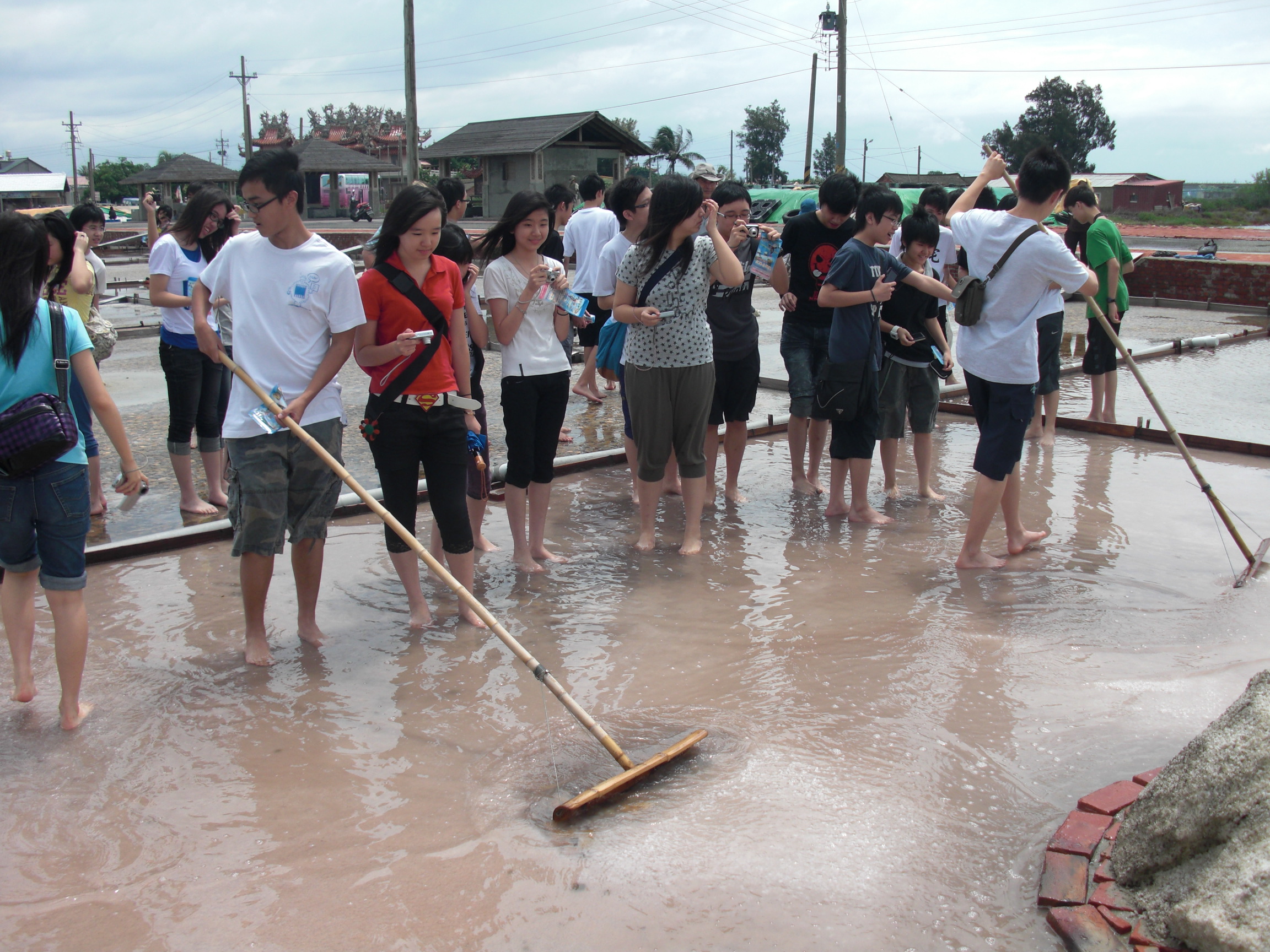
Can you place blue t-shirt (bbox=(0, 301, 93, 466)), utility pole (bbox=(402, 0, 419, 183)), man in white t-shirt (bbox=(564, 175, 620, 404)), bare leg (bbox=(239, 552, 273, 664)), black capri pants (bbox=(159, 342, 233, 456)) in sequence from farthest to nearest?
1. utility pole (bbox=(402, 0, 419, 183))
2. man in white t-shirt (bbox=(564, 175, 620, 404))
3. black capri pants (bbox=(159, 342, 233, 456))
4. bare leg (bbox=(239, 552, 273, 664))
5. blue t-shirt (bbox=(0, 301, 93, 466))

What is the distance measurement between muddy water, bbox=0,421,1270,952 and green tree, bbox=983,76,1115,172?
235ft

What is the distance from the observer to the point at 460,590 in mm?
3510

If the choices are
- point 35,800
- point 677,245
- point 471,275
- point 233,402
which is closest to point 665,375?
point 677,245

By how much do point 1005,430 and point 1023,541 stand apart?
685 millimetres

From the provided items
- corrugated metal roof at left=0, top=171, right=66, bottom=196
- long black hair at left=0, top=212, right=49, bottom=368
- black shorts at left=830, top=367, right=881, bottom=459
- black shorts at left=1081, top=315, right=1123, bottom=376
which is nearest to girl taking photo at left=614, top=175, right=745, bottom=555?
black shorts at left=830, top=367, right=881, bottom=459

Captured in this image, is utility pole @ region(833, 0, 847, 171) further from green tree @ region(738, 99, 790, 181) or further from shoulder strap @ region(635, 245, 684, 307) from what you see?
green tree @ region(738, 99, 790, 181)

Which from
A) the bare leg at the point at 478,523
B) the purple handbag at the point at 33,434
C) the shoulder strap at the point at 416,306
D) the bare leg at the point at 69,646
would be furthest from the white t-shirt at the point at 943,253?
the bare leg at the point at 69,646

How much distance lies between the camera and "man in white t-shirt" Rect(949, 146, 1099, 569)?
4.66 m

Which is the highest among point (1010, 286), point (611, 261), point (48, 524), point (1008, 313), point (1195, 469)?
point (611, 261)

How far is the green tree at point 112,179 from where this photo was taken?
8338cm

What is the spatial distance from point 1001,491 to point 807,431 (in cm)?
188

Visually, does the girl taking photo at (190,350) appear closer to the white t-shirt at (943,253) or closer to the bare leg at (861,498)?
the bare leg at (861,498)

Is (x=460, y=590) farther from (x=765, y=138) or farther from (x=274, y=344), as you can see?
(x=765, y=138)

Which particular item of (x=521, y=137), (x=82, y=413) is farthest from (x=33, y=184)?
(x=82, y=413)
